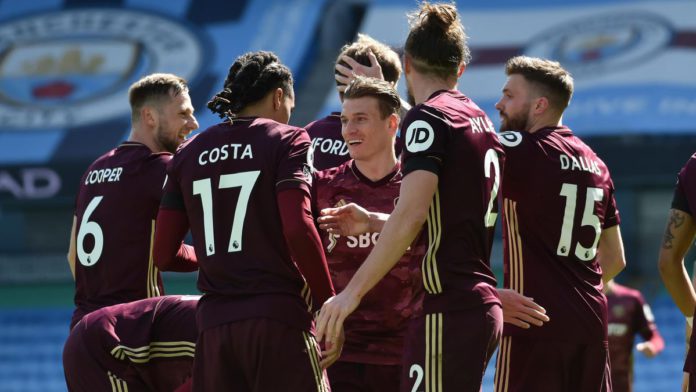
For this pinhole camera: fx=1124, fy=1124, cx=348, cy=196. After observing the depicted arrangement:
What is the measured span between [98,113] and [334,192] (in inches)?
601

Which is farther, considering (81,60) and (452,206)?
(81,60)

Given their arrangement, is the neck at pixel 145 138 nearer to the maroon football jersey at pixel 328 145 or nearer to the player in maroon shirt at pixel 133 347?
the maroon football jersey at pixel 328 145

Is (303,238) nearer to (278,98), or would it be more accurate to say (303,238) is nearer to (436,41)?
(278,98)

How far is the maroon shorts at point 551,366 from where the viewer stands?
5254mm

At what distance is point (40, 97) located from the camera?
20766 mm

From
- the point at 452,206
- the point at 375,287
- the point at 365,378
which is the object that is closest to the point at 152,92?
the point at 375,287

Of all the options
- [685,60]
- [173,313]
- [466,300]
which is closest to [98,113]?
[685,60]

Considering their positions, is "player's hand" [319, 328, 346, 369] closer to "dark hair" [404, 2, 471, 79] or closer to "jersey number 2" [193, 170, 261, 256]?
"jersey number 2" [193, 170, 261, 256]

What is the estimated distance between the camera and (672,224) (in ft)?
17.9

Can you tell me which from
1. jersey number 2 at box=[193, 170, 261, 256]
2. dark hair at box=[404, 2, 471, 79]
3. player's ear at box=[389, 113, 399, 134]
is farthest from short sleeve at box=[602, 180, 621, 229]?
jersey number 2 at box=[193, 170, 261, 256]

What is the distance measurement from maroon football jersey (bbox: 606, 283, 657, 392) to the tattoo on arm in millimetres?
4078

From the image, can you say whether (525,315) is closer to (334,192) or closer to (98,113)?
(334,192)

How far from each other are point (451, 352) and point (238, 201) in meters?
1.06

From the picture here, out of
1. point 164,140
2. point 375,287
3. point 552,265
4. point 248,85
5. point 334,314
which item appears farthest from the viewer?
point 164,140
